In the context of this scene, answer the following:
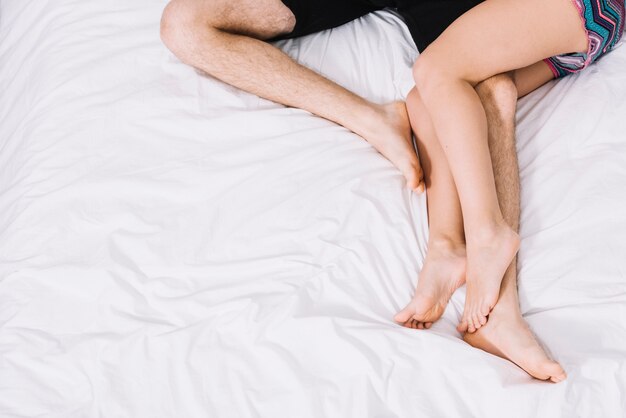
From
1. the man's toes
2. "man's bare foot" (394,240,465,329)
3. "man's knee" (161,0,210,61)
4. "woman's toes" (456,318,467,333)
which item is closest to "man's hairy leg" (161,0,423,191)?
"man's knee" (161,0,210,61)

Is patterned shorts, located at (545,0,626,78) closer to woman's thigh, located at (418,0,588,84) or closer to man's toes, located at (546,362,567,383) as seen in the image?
woman's thigh, located at (418,0,588,84)

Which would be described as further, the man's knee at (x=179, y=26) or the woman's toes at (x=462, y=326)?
the man's knee at (x=179, y=26)

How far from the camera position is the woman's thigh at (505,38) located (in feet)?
3.82

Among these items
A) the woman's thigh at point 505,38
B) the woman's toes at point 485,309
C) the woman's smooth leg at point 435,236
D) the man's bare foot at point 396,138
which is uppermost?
the woman's thigh at point 505,38

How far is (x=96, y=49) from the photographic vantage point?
147 cm

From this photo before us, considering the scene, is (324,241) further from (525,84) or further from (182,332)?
(525,84)

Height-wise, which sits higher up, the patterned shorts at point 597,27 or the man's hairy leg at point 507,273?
the patterned shorts at point 597,27

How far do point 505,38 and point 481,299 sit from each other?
17.2 inches

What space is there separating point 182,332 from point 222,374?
0.09 m

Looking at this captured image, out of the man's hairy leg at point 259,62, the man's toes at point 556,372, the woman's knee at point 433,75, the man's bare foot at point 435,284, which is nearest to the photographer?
the man's toes at point 556,372

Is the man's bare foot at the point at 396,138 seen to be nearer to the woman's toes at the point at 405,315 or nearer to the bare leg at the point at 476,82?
the bare leg at the point at 476,82

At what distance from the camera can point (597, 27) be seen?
118cm

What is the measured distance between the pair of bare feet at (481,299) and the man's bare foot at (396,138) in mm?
140

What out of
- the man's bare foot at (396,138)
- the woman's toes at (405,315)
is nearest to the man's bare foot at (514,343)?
the woman's toes at (405,315)
